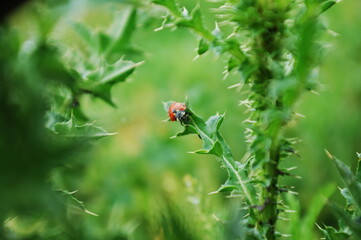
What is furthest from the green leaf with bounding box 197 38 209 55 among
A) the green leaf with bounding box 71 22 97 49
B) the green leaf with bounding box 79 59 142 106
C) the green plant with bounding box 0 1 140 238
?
the green leaf with bounding box 71 22 97 49

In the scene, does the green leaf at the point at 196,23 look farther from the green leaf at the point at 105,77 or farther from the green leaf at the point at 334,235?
the green leaf at the point at 334,235

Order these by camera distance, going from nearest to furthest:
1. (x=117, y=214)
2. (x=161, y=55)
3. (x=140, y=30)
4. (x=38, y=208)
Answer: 1. (x=38, y=208)
2. (x=140, y=30)
3. (x=117, y=214)
4. (x=161, y=55)

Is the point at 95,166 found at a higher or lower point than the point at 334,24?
lower

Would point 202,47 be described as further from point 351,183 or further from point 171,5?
point 351,183

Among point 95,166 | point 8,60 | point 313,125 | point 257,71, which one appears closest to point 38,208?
point 8,60

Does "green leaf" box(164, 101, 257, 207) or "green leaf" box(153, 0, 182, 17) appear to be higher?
"green leaf" box(153, 0, 182, 17)

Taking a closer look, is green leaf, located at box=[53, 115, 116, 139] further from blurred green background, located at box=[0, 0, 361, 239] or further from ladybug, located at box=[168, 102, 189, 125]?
blurred green background, located at box=[0, 0, 361, 239]

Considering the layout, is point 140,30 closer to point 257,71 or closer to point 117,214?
point 257,71

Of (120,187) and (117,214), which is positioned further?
(120,187)

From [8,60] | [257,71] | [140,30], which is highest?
[8,60]
